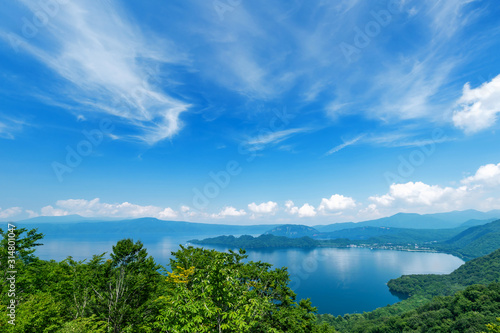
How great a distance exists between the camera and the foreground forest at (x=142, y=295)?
8.45 metres

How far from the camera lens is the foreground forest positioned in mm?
8445

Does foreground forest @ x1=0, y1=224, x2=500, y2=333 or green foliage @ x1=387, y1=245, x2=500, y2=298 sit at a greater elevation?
foreground forest @ x1=0, y1=224, x2=500, y2=333

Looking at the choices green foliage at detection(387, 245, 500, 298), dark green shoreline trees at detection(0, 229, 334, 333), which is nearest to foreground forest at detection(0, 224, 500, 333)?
dark green shoreline trees at detection(0, 229, 334, 333)

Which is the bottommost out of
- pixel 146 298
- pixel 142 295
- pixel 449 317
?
pixel 449 317

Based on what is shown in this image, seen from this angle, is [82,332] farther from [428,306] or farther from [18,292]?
[428,306]

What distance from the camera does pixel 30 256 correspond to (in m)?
22.2

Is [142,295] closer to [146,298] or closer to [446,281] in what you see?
[146,298]

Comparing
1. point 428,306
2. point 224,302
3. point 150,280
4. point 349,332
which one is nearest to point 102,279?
point 150,280

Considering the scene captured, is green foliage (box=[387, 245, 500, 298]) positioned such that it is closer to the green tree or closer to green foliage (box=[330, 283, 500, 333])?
green foliage (box=[330, 283, 500, 333])

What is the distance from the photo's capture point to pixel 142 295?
1819 centimetres

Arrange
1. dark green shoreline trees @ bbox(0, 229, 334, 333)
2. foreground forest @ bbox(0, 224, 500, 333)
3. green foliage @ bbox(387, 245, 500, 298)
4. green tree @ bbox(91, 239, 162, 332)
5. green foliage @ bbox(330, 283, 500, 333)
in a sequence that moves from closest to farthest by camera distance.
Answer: dark green shoreline trees @ bbox(0, 229, 334, 333)
foreground forest @ bbox(0, 224, 500, 333)
green tree @ bbox(91, 239, 162, 332)
green foliage @ bbox(330, 283, 500, 333)
green foliage @ bbox(387, 245, 500, 298)

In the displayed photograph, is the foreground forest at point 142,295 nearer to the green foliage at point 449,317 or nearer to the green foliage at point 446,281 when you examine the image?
the green foliage at point 449,317

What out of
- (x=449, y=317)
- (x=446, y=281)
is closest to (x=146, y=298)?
(x=449, y=317)

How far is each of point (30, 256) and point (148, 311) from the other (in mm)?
15657
